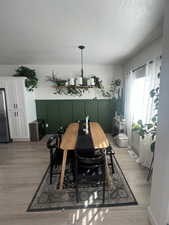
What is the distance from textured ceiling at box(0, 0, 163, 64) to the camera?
151cm

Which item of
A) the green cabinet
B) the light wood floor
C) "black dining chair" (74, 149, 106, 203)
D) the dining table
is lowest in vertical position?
the light wood floor

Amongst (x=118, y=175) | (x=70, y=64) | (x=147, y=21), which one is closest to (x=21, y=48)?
(x=70, y=64)

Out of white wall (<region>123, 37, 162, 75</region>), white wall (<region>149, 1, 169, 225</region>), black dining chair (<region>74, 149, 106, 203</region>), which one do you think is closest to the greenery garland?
white wall (<region>123, 37, 162, 75</region>)

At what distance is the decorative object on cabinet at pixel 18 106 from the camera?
3.94 metres

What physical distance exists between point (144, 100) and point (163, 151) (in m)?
1.73

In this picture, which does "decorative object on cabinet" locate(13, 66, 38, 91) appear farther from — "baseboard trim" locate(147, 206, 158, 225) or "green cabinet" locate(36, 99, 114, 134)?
"baseboard trim" locate(147, 206, 158, 225)

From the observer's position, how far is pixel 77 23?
1909 mm

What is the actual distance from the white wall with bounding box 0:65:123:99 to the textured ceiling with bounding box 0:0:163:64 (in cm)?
176

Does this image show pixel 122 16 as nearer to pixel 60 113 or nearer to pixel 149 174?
pixel 149 174

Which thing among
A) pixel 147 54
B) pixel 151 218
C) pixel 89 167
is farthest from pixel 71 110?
pixel 151 218

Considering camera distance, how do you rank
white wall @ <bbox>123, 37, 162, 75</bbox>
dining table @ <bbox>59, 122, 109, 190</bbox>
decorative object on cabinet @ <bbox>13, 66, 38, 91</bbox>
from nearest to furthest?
1. dining table @ <bbox>59, 122, 109, 190</bbox>
2. white wall @ <bbox>123, 37, 162, 75</bbox>
3. decorative object on cabinet @ <bbox>13, 66, 38, 91</bbox>

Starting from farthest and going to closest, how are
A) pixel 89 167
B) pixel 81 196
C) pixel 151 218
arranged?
1. pixel 81 196
2. pixel 89 167
3. pixel 151 218

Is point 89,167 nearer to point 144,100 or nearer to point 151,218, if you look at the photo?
point 151,218

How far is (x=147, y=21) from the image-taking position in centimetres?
184
